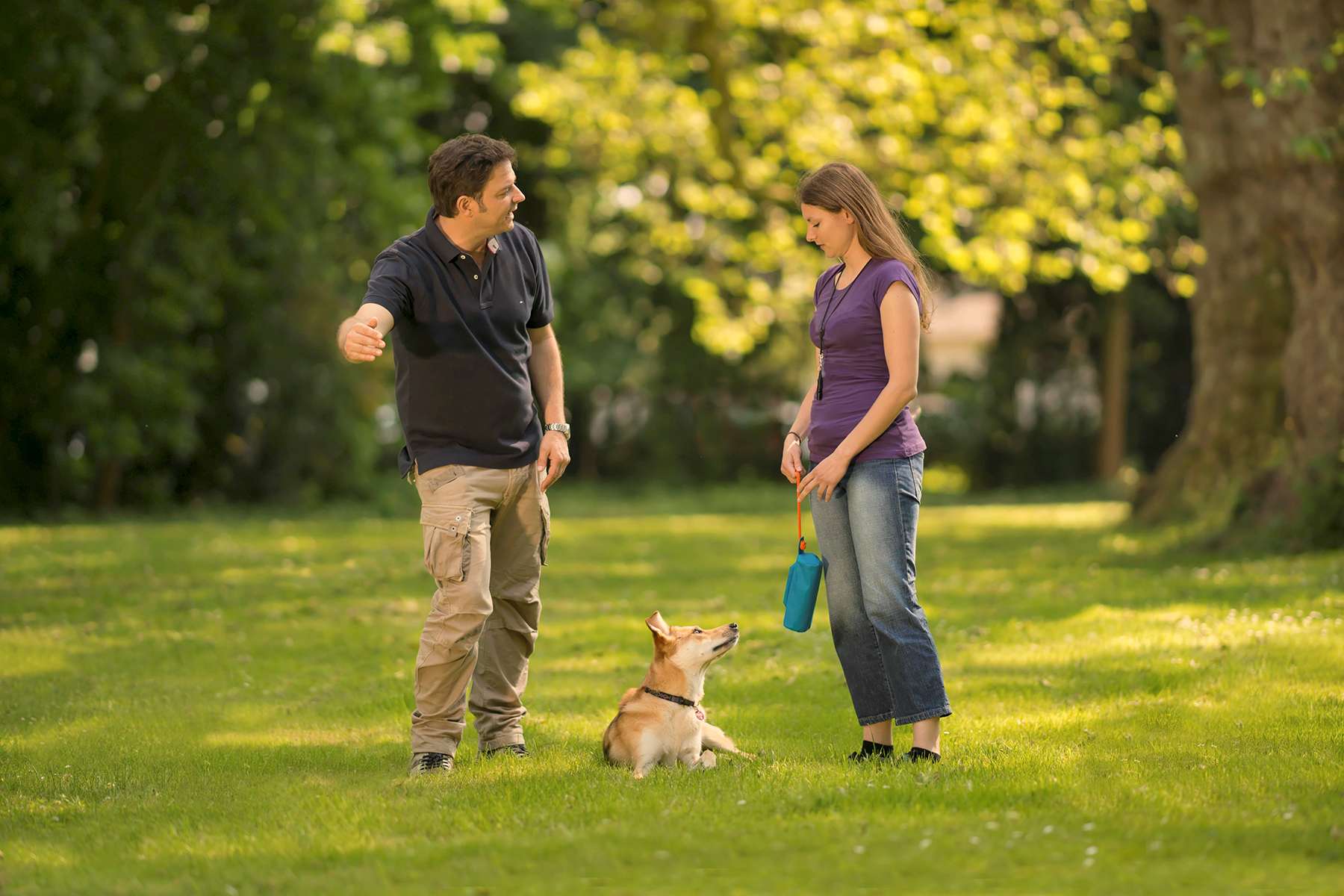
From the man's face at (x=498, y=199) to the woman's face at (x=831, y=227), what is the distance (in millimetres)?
1047

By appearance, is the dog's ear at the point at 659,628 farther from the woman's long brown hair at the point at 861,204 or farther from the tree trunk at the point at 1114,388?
the tree trunk at the point at 1114,388

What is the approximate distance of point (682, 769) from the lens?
5.98 m

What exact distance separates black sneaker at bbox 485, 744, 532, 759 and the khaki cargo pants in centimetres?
2

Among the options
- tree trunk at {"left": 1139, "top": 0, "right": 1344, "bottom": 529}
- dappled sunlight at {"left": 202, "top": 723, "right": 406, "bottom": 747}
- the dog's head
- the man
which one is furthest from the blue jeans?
tree trunk at {"left": 1139, "top": 0, "right": 1344, "bottom": 529}

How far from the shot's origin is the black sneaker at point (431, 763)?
609 cm

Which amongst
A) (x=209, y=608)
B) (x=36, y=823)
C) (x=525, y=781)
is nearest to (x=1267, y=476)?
(x=209, y=608)

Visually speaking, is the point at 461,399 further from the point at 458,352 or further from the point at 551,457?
the point at 551,457

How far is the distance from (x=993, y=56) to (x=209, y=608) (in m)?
11.4

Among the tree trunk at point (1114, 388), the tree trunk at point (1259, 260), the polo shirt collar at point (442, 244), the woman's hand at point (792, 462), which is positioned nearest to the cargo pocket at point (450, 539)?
the polo shirt collar at point (442, 244)

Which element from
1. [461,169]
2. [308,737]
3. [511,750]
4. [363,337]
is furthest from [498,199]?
[308,737]

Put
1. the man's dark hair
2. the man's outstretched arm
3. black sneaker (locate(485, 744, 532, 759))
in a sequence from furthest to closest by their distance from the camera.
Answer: black sneaker (locate(485, 744, 532, 759)) < the man's dark hair < the man's outstretched arm

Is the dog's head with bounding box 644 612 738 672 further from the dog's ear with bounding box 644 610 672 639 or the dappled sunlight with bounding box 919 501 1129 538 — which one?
the dappled sunlight with bounding box 919 501 1129 538

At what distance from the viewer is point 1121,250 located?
1941 centimetres

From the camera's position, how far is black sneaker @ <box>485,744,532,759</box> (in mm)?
6469
